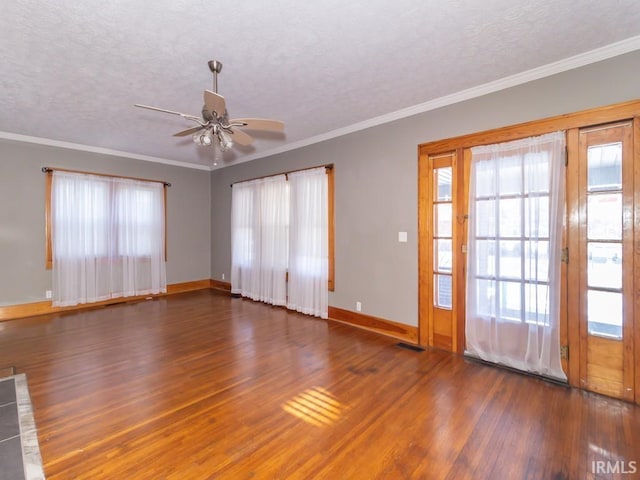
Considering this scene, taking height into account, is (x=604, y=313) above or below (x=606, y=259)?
below

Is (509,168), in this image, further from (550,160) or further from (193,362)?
(193,362)

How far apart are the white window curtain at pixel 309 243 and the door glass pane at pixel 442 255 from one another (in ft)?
5.76

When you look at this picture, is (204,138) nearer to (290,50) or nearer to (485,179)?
(290,50)

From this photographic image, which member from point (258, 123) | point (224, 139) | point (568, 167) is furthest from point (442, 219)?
point (224, 139)

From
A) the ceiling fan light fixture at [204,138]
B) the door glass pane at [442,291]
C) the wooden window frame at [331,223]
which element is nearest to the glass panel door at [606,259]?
the door glass pane at [442,291]

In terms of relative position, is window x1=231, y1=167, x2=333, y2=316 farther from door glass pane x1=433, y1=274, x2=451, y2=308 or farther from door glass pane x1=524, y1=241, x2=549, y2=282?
door glass pane x1=524, y1=241, x2=549, y2=282

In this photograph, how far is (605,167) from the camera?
2586 millimetres

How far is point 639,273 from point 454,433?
2.05m

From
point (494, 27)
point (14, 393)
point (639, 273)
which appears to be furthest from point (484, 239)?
point (14, 393)

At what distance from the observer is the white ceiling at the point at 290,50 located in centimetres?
209

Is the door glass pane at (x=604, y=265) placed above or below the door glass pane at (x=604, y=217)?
below

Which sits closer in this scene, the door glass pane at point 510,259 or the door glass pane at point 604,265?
the door glass pane at point 604,265

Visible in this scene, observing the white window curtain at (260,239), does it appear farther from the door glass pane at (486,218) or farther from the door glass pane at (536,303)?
the door glass pane at (536,303)

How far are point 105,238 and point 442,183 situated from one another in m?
5.95
